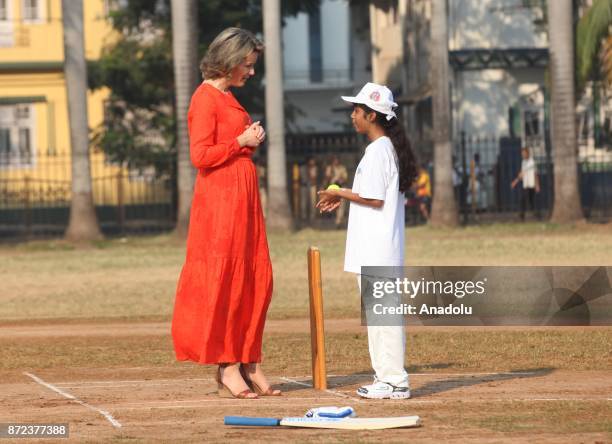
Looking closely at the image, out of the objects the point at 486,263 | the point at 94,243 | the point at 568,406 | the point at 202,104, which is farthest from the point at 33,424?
the point at 94,243

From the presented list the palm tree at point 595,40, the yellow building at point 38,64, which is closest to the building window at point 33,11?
the yellow building at point 38,64

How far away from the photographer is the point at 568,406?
10.3 meters

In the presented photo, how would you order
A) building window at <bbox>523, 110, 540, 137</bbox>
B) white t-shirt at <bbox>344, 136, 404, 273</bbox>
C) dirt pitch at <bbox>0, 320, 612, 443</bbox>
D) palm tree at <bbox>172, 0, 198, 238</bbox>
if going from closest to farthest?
dirt pitch at <bbox>0, 320, 612, 443</bbox> → white t-shirt at <bbox>344, 136, 404, 273</bbox> → palm tree at <bbox>172, 0, 198, 238</bbox> → building window at <bbox>523, 110, 540, 137</bbox>

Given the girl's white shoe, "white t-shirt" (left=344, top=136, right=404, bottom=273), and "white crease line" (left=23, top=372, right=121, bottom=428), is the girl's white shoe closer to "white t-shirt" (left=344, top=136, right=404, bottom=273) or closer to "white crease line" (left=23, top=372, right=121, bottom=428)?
"white t-shirt" (left=344, top=136, right=404, bottom=273)

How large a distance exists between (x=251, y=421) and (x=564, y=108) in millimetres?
25105

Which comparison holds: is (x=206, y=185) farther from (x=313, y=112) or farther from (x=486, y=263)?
(x=313, y=112)

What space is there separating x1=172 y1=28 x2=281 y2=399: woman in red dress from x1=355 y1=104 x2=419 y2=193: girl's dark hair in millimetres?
840

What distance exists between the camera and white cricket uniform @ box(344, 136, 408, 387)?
10.5m

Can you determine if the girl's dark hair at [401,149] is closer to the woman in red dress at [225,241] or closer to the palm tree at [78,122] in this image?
the woman in red dress at [225,241]

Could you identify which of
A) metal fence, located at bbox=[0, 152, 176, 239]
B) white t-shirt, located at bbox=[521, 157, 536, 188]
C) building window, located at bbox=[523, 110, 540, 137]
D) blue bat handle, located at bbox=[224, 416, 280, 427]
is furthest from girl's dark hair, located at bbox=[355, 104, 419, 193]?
building window, located at bbox=[523, 110, 540, 137]

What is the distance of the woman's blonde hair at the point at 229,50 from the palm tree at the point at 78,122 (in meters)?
22.6

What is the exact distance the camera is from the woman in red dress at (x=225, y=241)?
1095 cm

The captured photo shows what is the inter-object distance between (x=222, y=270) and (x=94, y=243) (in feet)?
75.0

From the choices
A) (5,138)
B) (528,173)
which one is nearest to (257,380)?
(528,173)
